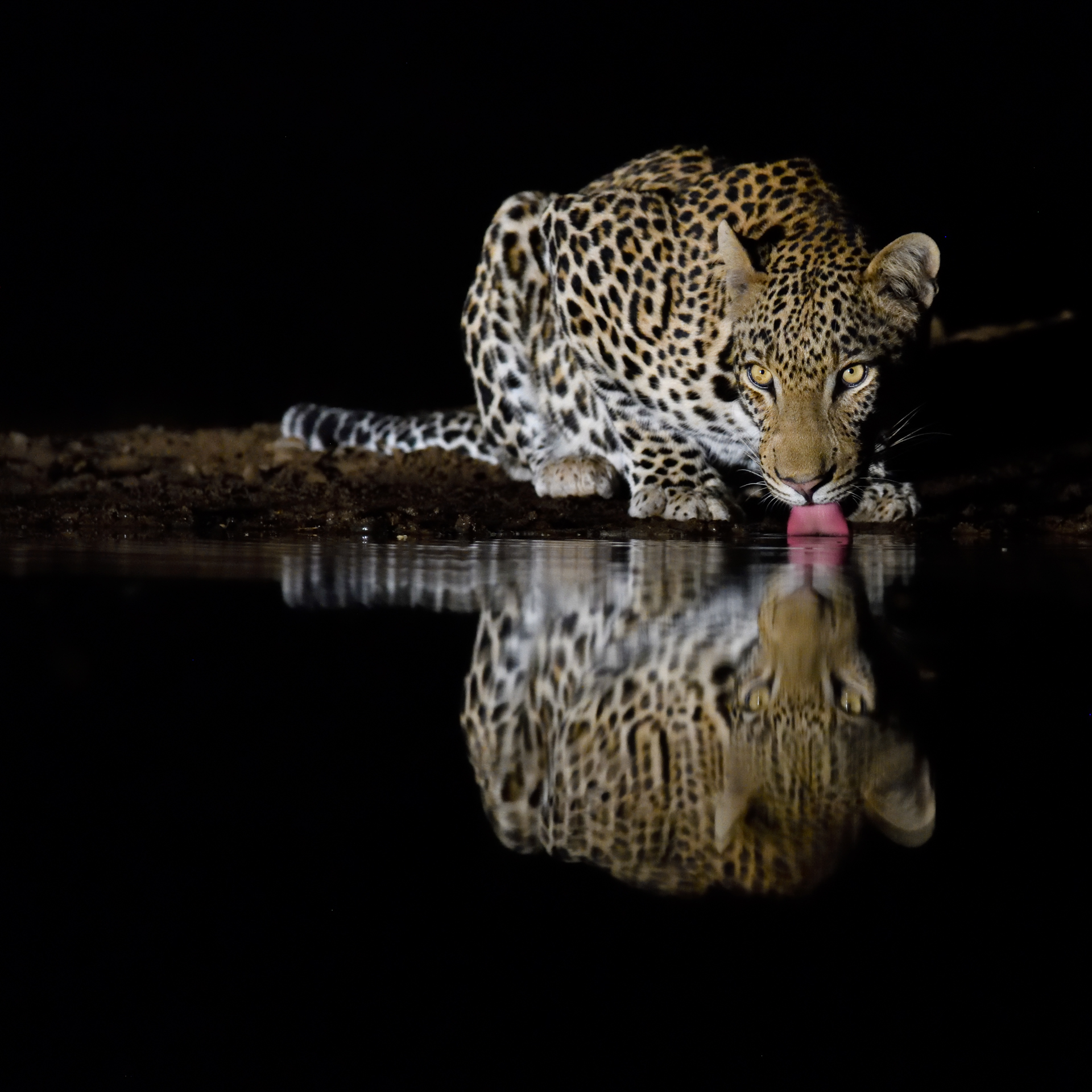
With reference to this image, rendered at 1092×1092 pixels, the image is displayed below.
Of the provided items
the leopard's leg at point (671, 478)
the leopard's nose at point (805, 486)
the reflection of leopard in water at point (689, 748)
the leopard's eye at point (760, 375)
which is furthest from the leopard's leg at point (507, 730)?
the leopard's leg at point (671, 478)

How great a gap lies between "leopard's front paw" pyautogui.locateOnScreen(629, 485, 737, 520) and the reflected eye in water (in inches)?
139

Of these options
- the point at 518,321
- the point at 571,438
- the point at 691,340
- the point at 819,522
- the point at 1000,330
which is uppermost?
the point at 1000,330

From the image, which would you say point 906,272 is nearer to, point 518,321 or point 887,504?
point 887,504

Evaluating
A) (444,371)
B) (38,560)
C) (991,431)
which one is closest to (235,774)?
(38,560)

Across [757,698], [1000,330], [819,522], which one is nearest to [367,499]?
[819,522]

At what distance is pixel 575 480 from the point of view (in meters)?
6.87

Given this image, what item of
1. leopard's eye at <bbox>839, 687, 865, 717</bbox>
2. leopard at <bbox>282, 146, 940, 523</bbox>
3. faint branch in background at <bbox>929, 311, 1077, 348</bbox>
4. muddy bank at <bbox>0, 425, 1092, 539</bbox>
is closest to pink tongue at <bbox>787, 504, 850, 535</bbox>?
leopard at <bbox>282, 146, 940, 523</bbox>

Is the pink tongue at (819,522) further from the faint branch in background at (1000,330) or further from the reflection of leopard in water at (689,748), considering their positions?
the faint branch in background at (1000,330)

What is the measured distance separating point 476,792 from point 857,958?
64 centimetres

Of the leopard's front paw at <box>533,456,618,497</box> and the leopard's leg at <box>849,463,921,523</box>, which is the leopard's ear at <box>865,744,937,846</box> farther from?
the leopard's front paw at <box>533,456,618,497</box>

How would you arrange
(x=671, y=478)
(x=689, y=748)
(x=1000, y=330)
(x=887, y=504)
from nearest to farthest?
1. (x=689, y=748)
2. (x=887, y=504)
3. (x=671, y=478)
4. (x=1000, y=330)

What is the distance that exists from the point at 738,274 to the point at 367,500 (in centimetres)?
182

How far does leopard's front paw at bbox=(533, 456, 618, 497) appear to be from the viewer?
22.5 feet

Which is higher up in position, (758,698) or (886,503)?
(886,503)
